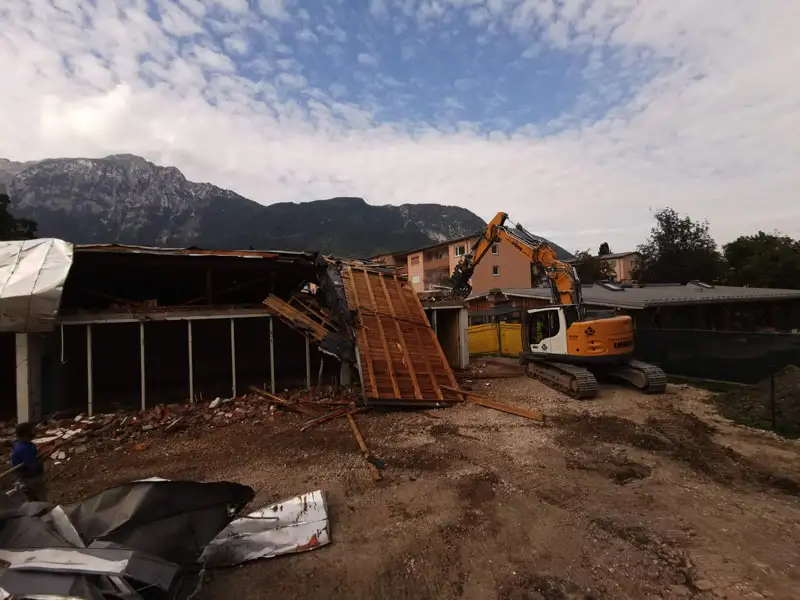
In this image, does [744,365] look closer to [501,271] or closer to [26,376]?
[26,376]

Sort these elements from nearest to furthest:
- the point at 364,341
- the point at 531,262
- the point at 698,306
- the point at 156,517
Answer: the point at 156,517 < the point at 364,341 < the point at 531,262 < the point at 698,306

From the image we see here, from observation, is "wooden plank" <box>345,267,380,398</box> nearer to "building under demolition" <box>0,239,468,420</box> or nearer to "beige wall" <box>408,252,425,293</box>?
"building under demolition" <box>0,239,468,420</box>

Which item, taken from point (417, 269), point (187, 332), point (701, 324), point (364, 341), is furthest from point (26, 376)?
point (417, 269)

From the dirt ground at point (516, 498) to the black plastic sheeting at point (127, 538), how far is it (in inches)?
A: 28.6

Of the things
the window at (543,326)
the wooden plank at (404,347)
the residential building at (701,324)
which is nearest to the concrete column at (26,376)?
the wooden plank at (404,347)

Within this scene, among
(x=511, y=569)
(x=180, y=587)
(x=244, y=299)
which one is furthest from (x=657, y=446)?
(x=244, y=299)

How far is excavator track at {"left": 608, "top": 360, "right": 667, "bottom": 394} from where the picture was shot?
11.6m

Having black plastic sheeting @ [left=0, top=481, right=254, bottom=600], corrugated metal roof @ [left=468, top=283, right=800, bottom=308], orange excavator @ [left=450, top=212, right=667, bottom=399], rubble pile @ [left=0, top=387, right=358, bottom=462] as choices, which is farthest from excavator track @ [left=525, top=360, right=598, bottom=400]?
black plastic sheeting @ [left=0, top=481, right=254, bottom=600]

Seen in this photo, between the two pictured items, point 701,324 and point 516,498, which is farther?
point 701,324

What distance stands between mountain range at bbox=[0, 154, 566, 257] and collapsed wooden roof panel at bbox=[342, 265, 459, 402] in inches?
3026

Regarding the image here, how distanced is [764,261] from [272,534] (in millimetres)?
42107

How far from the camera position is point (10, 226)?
84.3ft

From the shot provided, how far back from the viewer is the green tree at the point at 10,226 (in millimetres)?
24812

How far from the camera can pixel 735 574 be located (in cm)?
414
